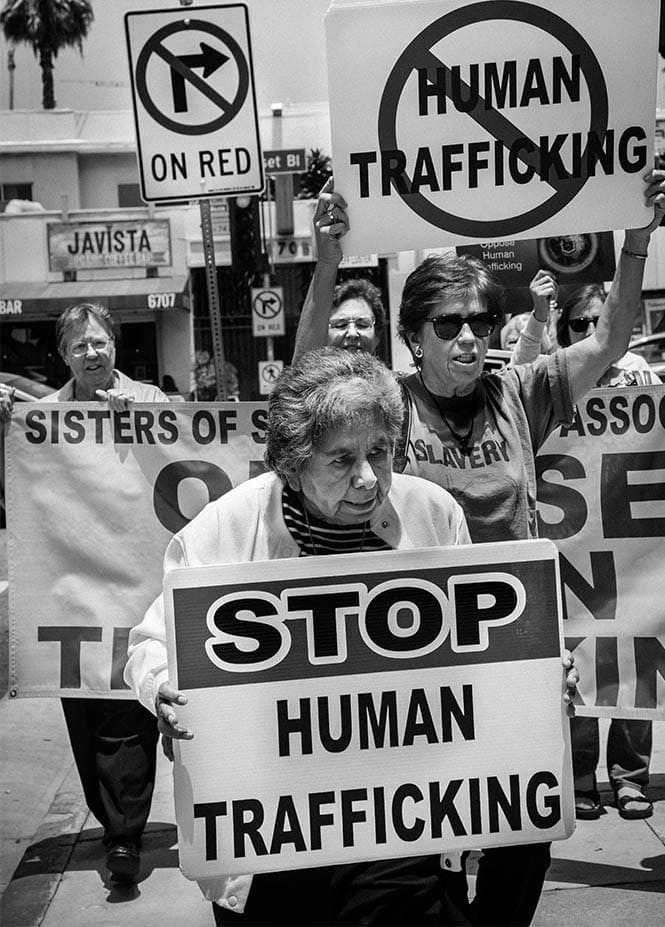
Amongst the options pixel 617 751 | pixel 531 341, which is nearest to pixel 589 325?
pixel 531 341

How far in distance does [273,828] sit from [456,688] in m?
0.45

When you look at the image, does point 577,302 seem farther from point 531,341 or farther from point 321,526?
point 321,526

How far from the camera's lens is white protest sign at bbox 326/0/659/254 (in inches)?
132

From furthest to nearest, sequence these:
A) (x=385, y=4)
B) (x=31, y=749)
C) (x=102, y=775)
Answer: (x=31, y=749), (x=102, y=775), (x=385, y=4)

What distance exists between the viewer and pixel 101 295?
32312mm

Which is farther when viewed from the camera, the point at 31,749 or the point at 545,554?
the point at 31,749

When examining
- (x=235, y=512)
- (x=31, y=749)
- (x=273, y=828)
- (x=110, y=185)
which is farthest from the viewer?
(x=110, y=185)

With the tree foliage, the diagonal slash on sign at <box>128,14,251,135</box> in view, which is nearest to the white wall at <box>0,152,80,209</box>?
the tree foliage

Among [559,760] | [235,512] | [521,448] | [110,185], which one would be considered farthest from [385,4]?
[110,185]

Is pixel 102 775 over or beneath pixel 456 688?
beneath

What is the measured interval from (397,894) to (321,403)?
1.00 meters

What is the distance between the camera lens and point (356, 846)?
2.59 meters

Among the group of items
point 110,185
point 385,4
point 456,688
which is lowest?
point 456,688

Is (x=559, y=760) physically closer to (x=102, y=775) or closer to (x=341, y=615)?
(x=341, y=615)
